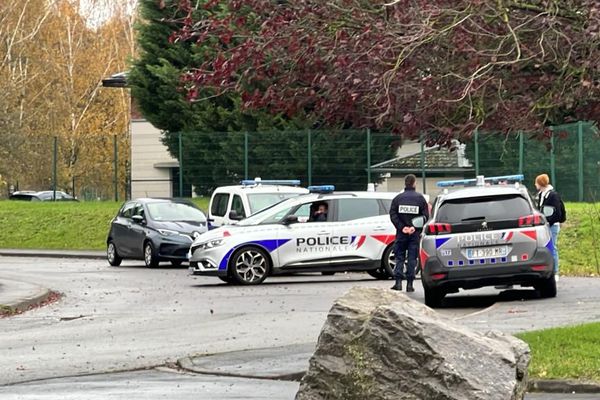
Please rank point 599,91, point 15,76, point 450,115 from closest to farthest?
point 599,91 < point 450,115 < point 15,76

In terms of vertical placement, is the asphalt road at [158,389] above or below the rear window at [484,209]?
below

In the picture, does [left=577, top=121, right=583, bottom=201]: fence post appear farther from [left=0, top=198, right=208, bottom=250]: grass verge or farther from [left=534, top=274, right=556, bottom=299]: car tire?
[left=534, top=274, right=556, bottom=299]: car tire

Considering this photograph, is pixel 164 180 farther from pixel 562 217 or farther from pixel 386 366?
pixel 386 366

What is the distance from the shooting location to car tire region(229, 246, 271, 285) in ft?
80.8

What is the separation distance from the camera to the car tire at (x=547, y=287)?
63.1 feet

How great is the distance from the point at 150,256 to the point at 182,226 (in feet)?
3.25

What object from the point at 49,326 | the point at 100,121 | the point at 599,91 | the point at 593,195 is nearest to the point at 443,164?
the point at 593,195

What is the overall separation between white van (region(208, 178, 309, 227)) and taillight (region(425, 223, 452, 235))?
10.4 meters

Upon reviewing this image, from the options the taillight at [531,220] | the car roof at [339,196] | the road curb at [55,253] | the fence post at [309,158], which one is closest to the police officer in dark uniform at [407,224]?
the taillight at [531,220]

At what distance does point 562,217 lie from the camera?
21.6 metres

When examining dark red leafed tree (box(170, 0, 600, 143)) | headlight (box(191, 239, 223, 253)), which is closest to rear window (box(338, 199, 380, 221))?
headlight (box(191, 239, 223, 253))

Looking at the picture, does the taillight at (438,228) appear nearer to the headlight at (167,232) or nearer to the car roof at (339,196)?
the car roof at (339,196)

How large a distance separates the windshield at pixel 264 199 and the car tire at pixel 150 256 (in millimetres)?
3039

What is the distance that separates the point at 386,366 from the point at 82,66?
2651 inches
